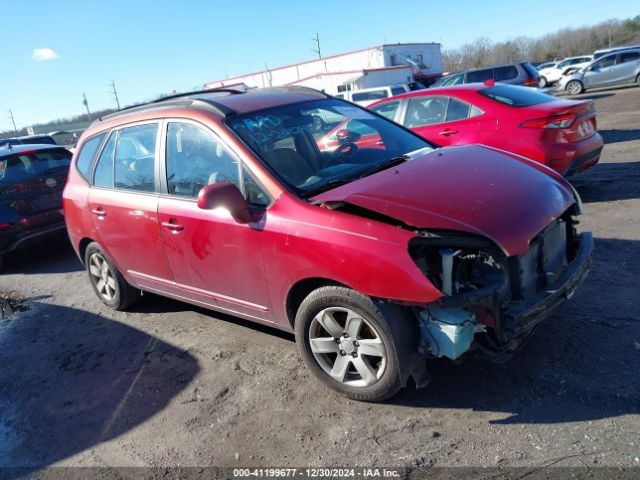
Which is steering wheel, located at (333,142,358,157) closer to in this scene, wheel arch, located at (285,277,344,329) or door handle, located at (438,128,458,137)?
wheel arch, located at (285,277,344,329)

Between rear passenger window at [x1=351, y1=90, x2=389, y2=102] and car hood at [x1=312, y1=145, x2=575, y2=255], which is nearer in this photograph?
car hood at [x1=312, y1=145, x2=575, y2=255]

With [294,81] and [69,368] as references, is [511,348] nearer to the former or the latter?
[69,368]

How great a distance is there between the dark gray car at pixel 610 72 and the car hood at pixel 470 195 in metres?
23.2

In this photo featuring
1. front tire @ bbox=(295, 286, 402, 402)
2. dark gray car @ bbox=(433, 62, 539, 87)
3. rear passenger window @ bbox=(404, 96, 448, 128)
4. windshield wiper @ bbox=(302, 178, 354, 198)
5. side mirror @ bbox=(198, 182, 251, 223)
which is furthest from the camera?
dark gray car @ bbox=(433, 62, 539, 87)

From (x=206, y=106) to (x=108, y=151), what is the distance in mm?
1457

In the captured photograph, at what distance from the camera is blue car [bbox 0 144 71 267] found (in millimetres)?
7199

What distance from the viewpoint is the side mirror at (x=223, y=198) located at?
3244 mm

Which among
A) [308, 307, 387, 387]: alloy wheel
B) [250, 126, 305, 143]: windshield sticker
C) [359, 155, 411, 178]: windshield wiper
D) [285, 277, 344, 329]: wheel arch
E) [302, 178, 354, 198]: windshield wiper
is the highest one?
[250, 126, 305, 143]: windshield sticker

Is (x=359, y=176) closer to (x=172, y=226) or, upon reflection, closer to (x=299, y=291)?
(x=299, y=291)

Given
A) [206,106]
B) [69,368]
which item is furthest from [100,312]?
[206,106]

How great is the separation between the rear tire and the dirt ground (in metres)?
0.29

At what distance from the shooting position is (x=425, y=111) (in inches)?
297

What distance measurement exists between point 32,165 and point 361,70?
21923mm

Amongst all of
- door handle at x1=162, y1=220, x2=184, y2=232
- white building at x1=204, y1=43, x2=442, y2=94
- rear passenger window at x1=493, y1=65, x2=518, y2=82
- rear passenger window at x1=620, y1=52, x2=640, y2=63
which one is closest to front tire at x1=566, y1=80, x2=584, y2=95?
rear passenger window at x1=620, y1=52, x2=640, y2=63
